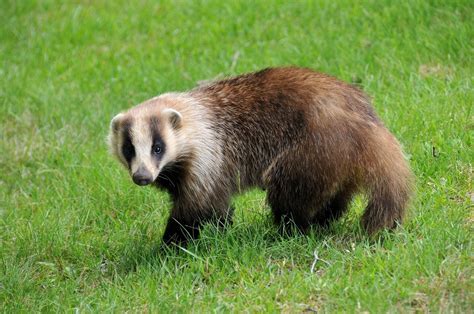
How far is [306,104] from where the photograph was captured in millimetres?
6707

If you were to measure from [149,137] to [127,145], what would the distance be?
0.20m

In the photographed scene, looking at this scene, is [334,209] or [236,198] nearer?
[334,209]

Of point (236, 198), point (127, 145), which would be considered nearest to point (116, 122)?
point (127, 145)

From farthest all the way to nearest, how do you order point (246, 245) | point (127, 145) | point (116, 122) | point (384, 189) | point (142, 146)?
point (116, 122) < point (127, 145) < point (142, 146) < point (246, 245) < point (384, 189)

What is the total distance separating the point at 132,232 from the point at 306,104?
1926mm

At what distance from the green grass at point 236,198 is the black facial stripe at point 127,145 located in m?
0.78

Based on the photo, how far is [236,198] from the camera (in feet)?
25.3

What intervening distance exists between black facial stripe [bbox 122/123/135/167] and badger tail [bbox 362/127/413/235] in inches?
69.6

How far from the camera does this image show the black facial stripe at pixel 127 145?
267 inches

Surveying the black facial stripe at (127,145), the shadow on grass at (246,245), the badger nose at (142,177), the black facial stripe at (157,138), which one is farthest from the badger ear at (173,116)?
the shadow on grass at (246,245)

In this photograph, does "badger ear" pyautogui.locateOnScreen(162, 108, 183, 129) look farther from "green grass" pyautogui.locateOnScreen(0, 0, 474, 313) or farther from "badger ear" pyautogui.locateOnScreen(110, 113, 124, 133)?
"green grass" pyautogui.locateOnScreen(0, 0, 474, 313)

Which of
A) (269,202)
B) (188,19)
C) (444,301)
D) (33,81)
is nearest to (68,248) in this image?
(269,202)

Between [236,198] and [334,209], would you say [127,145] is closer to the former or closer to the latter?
[236,198]

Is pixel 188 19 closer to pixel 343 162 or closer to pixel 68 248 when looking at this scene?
pixel 68 248
